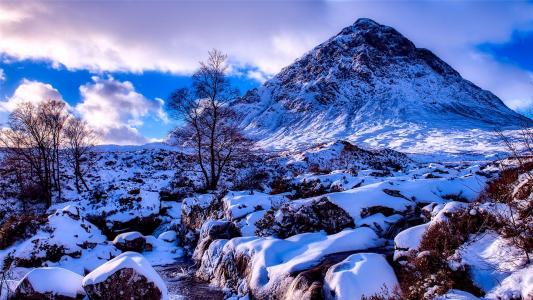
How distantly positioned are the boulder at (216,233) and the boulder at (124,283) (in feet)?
14.7

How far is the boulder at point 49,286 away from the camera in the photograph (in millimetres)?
7641

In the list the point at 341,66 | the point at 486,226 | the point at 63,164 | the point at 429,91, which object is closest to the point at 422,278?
the point at 486,226

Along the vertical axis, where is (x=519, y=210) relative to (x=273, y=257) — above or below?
above

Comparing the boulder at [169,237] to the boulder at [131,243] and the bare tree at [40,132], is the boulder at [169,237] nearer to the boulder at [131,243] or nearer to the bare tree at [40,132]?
the boulder at [131,243]

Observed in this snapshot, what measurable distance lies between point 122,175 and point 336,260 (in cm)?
3202

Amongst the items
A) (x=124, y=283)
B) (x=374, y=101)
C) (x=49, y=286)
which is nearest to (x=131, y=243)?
(x=49, y=286)

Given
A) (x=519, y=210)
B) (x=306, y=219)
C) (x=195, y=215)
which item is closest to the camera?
(x=519, y=210)

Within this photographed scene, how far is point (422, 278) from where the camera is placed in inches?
233

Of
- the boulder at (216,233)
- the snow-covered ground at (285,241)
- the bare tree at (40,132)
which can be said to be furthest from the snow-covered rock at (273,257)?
the bare tree at (40,132)

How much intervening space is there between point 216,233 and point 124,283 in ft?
17.1

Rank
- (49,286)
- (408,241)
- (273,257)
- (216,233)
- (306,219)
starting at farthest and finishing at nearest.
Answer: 1. (216,233)
2. (306,219)
3. (273,257)
4. (49,286)
5. (408,241)

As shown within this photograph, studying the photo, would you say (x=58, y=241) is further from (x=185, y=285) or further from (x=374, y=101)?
(x=374, y=101)

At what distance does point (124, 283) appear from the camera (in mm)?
7883

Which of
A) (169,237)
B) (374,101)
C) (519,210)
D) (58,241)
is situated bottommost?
(169,237)
